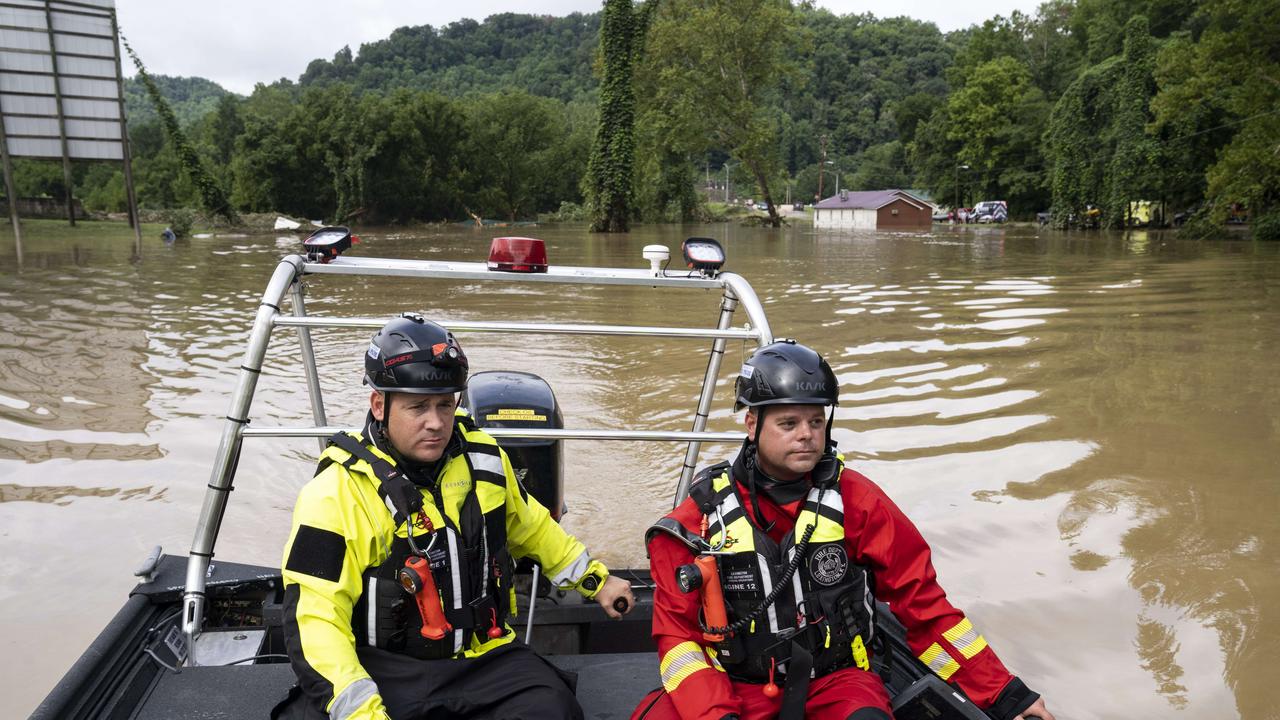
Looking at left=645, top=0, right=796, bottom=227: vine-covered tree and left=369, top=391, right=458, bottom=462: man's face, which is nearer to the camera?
left=369, top=391, right=458, bottom=462: man's face

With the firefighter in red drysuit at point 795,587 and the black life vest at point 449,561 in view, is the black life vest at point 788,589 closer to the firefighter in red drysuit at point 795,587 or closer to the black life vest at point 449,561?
the firefighter in red drysuit at point 795,587

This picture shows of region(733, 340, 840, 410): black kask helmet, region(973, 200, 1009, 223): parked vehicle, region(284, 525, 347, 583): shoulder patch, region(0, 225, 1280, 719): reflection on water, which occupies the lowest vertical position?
region(0, 225, 1280, 719): reflection on water

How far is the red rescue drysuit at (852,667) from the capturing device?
7.12 ft

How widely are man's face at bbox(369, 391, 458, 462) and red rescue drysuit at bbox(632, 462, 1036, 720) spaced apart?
23.3 inches

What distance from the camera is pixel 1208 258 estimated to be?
72.0 ft

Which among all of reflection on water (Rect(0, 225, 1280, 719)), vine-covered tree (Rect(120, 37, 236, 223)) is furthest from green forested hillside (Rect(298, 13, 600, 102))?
reflection on water (Rect(0, 225, 1280, 719))

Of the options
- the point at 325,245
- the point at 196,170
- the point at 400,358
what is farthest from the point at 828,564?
the point at 196,170

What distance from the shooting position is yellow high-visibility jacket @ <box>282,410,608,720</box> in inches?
79.9

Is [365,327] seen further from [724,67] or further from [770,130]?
[724,67]

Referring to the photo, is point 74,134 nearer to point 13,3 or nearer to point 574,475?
point 13,3

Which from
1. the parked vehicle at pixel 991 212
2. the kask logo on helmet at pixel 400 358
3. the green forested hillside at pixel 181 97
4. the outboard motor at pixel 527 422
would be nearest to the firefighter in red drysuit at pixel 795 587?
the kask logo on helmet at pixel 400 358

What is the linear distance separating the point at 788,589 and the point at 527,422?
1372mm

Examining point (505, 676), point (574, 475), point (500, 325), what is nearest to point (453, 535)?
point (505, 676)

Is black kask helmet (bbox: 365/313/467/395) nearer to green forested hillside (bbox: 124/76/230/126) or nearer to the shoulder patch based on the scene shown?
the shoulder patch
